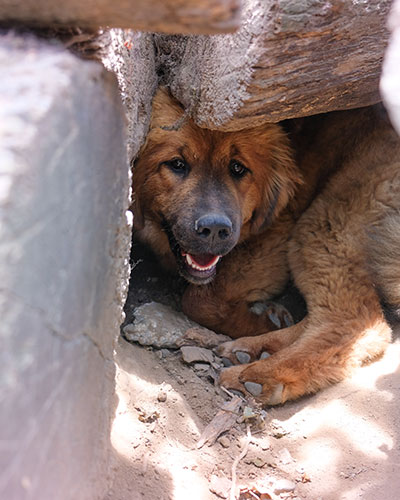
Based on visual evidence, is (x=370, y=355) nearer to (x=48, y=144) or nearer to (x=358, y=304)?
(x=358, y=304)

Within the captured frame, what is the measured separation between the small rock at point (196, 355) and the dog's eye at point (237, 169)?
1.18 m

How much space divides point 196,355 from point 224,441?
0.69 m

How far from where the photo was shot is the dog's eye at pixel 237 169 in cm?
363

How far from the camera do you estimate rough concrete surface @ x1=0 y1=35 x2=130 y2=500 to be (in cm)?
118

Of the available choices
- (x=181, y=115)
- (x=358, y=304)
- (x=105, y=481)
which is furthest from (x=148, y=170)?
(x=105, y=481)

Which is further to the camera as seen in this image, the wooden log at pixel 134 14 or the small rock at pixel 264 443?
the small rock at pixel 264 443

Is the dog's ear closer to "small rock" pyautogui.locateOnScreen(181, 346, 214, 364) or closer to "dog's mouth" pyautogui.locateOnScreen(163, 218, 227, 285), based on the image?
"dog's mouth" pyautogui.locateOnScreen(163, 218, 227, 285)

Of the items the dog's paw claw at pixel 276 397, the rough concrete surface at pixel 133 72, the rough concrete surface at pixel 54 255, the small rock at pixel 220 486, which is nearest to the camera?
the rough concrete surface at pixel 54 255

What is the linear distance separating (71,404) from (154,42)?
255 cm

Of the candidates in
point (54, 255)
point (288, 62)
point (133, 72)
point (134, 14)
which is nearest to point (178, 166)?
point (133, 72)

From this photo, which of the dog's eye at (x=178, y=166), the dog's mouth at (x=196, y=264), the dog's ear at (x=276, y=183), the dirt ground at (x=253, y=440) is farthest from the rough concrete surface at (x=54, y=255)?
the dog's ear at (x=276, y=183)

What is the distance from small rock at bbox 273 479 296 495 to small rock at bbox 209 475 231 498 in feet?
0.72

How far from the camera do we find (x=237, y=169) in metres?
3.68

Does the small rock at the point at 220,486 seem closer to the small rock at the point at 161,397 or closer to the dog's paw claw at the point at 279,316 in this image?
the small rock at the point at 161,397
